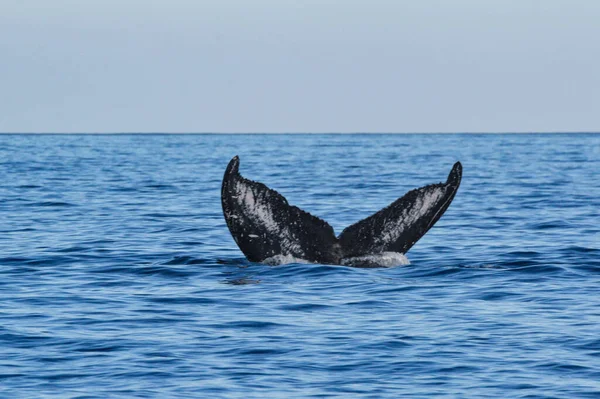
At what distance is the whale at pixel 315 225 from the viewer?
12.8m

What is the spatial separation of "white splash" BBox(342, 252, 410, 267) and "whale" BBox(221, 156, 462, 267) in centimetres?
1

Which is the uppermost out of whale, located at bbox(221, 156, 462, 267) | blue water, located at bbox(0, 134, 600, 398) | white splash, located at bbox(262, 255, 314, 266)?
whale, located at bbox(221, 156, 462, 267)

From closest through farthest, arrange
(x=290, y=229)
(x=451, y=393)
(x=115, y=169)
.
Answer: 1. (x=451, y=393)
2. (x=290, y=229)
3. (x=115, y=169)

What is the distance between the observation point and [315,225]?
13.4 m

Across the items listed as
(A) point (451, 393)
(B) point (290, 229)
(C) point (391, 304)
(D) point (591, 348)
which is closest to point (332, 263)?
(B) point (290, 229)

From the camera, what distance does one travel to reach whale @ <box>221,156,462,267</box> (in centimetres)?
1282

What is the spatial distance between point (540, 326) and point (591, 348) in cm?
102

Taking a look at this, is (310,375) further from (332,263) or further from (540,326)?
(332,263)

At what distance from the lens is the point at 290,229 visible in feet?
43.4

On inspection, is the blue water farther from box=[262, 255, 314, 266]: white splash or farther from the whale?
the whale

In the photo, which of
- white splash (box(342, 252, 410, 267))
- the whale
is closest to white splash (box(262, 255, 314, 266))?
the whale

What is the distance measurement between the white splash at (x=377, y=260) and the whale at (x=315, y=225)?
0.5 inches

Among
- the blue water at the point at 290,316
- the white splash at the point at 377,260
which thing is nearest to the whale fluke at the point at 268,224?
the white splash at the point at 377,260

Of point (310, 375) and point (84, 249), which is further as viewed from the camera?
point (84, 249)
